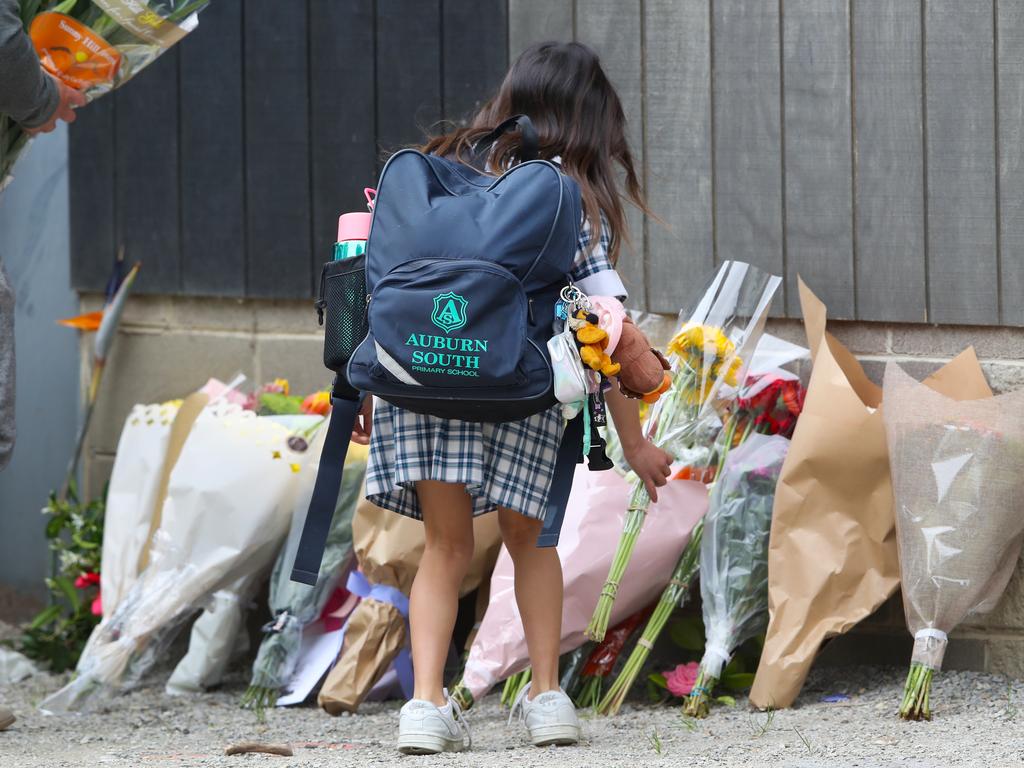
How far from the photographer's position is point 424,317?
7.81 feet

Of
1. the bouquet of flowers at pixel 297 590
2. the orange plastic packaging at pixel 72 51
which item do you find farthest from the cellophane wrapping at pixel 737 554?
the orange plastic packaging at pixel 72 51

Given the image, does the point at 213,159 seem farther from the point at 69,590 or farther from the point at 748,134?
the point at 748,134

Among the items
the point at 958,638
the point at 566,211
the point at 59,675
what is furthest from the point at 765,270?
the point at 59,675

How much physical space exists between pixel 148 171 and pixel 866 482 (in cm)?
249

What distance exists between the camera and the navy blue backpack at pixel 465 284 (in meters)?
2.37

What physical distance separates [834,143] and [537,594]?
1388 mm

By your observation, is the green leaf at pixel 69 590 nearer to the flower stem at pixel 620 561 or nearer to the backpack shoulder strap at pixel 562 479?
the flower stem at pixel 620 561

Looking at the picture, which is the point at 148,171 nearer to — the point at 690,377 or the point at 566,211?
the point at 690,377

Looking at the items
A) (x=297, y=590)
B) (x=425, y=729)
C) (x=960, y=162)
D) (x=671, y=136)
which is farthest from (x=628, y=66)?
(x=425, y=729)

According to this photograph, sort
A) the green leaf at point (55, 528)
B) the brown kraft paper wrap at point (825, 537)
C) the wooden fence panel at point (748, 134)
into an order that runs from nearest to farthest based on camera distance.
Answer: the brown kraft paper wrap at point (825, 537), the wooden fence panel at point (748, 134), the green leaf at point (55, 528)

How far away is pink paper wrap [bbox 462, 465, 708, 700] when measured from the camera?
3125 mm

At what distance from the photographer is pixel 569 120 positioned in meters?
2.70

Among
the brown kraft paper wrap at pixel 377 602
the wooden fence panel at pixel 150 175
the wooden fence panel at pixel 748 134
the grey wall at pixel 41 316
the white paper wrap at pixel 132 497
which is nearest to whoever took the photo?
the brown kraft paper wrap at pixel 377 602

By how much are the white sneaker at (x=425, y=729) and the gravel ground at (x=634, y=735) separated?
0.09ft
